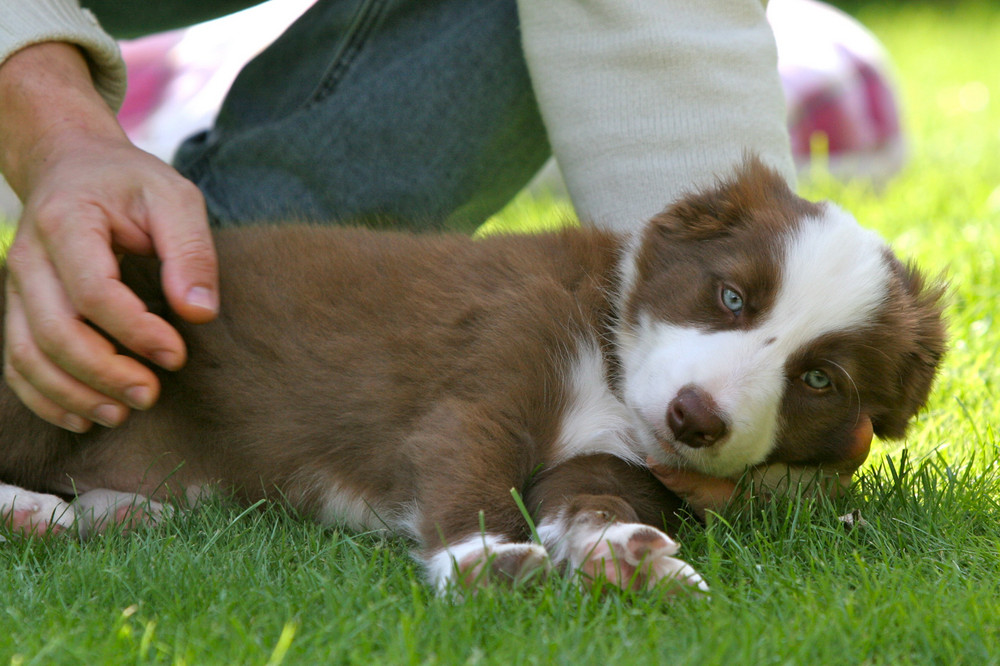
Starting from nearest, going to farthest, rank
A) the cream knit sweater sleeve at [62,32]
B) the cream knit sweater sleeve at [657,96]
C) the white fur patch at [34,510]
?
the white fur patch at [34,510] < the cream knit sweater sleeve at [62,32] < the cream knit sweater sleeve at [657,96]

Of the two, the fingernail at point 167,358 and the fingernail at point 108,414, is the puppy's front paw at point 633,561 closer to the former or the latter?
the fingernail at point 167,358

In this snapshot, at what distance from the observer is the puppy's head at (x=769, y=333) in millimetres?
2441

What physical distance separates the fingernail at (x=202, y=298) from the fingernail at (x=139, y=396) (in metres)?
0.23

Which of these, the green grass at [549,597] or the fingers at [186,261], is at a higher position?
the fingers at [186,261]

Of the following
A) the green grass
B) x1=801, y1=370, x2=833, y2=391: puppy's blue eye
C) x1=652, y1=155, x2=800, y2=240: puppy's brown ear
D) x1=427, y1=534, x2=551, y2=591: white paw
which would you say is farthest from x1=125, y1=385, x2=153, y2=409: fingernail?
x1=801, y1=370, x2=833, y2=391: puppy's blue eye

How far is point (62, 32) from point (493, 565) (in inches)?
72.5

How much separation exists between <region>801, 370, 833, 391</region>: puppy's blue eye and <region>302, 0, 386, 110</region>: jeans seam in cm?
214

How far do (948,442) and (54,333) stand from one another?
97.6 inches

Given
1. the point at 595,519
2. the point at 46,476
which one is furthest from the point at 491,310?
the point at 46,476

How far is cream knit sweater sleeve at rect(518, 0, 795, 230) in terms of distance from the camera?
3.21 m

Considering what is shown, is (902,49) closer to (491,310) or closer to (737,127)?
(737,127)

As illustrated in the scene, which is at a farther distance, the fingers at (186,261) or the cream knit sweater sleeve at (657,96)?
the cream knit sweater sleeve at (657,96)

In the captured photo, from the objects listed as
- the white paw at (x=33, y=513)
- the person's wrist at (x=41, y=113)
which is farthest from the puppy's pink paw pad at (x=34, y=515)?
the person's wrist at (x=41, y=113)

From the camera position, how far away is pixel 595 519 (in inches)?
90.5
